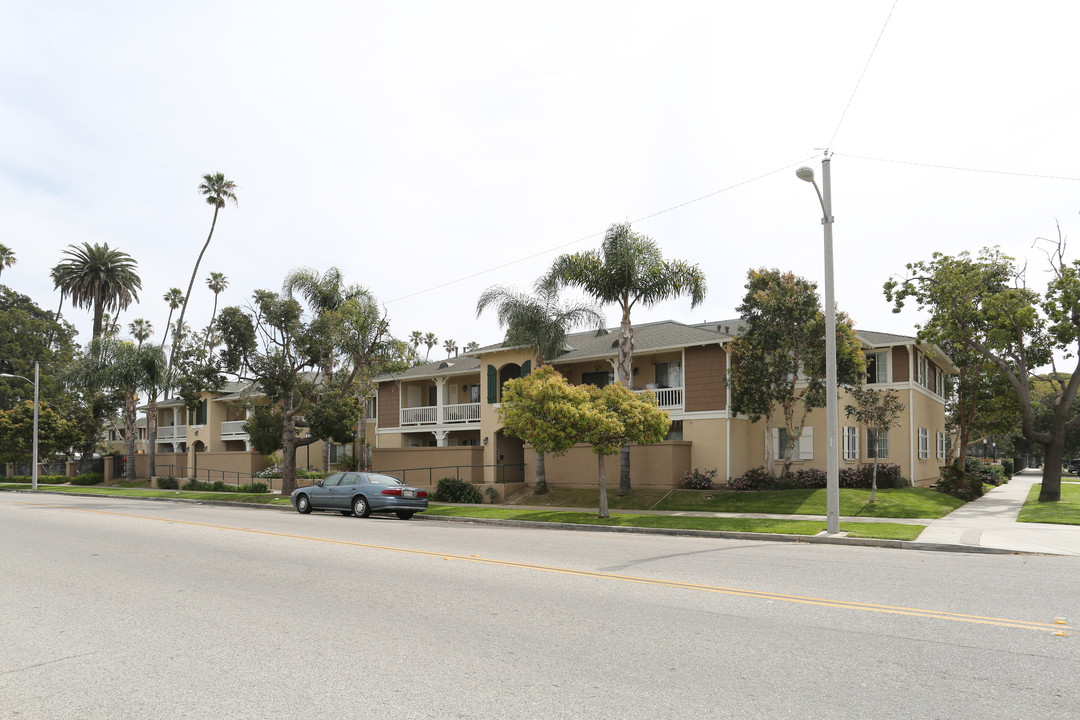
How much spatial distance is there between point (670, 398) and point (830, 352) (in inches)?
517

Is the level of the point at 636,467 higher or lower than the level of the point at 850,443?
lower

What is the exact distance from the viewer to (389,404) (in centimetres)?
4122

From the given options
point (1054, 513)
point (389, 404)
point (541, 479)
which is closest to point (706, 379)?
point (541, 479)

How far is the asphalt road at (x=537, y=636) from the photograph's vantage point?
5.27m

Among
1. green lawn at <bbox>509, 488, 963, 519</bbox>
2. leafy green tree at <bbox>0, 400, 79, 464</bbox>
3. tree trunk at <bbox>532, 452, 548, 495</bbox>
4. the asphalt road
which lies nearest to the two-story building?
tree trunk at <bbox>532, 452, 548, 495</bbox>

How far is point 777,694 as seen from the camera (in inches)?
209

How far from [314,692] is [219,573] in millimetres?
6331

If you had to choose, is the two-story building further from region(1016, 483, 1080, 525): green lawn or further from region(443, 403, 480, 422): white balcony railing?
region(1016, 483, 1080, 525): green lawn

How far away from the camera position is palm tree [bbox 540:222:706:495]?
2619 centimetres

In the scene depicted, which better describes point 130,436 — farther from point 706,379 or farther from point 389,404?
point 706,379

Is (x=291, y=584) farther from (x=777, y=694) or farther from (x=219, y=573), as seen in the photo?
(x=777, y=694)

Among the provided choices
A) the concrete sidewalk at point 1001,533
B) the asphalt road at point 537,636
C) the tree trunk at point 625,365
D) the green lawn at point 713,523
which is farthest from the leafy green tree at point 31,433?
the concrete sidewalk at point 1001,533

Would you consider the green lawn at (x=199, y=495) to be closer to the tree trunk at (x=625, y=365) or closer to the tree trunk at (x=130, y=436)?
the tree trunk at (x=130, y=436)

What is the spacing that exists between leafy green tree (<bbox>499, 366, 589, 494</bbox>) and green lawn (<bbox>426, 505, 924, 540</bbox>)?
6.83 feet
